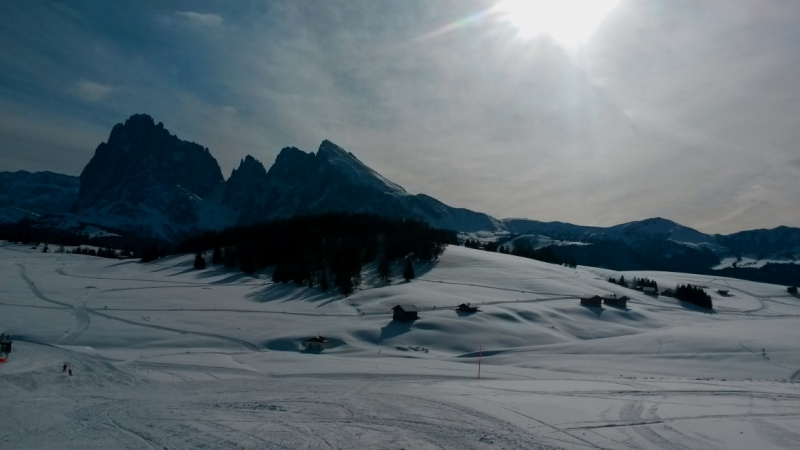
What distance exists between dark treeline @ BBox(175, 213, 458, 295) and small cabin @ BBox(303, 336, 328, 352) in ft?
105

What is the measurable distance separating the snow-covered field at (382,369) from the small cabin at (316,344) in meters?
1.20

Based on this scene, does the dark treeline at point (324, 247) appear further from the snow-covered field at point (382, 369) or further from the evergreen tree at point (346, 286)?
the snow-covered field at point (382, 369)

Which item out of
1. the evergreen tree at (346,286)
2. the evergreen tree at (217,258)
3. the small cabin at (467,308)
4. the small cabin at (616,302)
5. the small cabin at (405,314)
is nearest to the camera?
the small cabin at (405,314)

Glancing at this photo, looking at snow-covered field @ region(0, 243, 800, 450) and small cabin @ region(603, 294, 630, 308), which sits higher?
small cabin @ region(603, 294, 630, 308)

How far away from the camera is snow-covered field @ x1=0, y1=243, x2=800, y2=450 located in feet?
65.0

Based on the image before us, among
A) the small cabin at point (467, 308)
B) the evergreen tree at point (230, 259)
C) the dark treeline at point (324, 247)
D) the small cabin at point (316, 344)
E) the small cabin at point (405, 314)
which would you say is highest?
the dark treeline at point (324, 247)

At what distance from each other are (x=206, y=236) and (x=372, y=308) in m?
91.0

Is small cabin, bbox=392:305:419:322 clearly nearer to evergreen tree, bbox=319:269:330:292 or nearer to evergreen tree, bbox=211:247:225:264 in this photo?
evergreen tree, bbox=319:269:330:292

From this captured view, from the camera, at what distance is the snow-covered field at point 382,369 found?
19812 millimetres

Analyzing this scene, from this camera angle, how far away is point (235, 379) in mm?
32375

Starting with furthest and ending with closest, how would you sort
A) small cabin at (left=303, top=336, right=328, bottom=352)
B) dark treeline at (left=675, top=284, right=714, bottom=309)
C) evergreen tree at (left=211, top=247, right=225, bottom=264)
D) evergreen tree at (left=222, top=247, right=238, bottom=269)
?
evergreen tree at (left=211, top=247, right=225, bottom=264)
evergreen tree at (left=222, top=247, right=238, bottom=269)
dark treeline at (left=675, top=284, right=714, bottom=309)
small cabin at (left=303, top=336, right=328, bottom=352)

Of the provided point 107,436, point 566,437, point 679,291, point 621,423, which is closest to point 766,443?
point 621,423

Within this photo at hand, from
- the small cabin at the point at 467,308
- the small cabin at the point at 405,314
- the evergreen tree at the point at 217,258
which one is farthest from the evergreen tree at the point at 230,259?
the small cabin at the point at 467,308

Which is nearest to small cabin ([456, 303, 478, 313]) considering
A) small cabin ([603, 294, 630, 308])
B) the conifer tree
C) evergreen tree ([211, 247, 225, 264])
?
small cabin ([603, 294, 630, 308])
